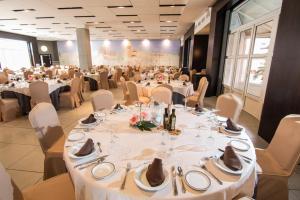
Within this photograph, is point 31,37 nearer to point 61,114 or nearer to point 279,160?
point 61,114

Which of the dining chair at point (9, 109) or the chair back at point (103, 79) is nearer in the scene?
the dining chair at point (9, 109)

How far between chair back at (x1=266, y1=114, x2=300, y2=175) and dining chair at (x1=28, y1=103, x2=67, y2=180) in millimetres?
2237

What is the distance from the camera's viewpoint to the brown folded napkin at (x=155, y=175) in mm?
987

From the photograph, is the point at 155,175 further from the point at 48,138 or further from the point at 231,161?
the point at 48,138

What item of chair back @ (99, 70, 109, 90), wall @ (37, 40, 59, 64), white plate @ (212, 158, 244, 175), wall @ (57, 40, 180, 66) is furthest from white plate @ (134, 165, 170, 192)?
wall @ (37, 40, 59, 64)

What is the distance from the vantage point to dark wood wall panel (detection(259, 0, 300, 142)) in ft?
7.92

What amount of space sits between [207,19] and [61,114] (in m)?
6.47

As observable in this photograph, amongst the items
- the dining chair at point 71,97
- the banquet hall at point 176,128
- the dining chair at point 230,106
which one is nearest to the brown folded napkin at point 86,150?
the banquet hall at point 176,128

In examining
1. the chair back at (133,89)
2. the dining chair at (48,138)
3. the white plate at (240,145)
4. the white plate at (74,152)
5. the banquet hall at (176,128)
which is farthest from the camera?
the chair back at (133,89)

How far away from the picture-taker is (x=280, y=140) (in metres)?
1.65

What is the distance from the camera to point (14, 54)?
44.3ft

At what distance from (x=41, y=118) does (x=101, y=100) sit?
0.90 meters

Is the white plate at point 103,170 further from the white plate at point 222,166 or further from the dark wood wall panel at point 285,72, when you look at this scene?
the dark wood wall panel at point 285,72

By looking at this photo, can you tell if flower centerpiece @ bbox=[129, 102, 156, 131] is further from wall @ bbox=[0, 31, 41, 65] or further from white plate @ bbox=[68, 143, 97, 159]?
wall @ bbox=[0, 31, 41, 65]
